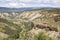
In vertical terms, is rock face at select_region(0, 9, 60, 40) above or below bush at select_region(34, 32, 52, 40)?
above

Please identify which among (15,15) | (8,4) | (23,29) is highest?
(8,4)

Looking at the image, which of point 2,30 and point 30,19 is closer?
point 30,19

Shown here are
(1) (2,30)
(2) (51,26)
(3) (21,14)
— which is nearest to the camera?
(2) (51,26)

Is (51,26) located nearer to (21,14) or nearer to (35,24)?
(35,24)

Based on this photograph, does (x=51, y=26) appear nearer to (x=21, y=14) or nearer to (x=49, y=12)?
(x=49, y=12)

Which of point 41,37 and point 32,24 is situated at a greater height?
point 32,24

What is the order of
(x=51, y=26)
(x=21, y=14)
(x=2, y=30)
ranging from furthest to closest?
(x=2, y=30) → (x=21, y=14) → (x=51, y=26)

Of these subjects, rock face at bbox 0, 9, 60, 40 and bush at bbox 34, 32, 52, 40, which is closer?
bush at bbox 34, 32, 52, 40

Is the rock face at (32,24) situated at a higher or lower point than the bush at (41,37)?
higher

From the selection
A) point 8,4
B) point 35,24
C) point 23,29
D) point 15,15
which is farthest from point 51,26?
point 8,4

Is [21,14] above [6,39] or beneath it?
above

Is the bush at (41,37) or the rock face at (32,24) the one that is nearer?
the bush at (41,37)
